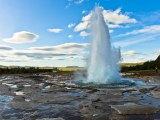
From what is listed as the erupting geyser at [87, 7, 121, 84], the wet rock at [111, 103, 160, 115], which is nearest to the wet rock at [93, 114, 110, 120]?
the wet rock at [111, 103, 160, 115]

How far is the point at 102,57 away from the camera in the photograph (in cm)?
1798

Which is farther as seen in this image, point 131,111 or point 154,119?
point 131,111

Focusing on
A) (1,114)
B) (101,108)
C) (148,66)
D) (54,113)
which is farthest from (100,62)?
(148,66)

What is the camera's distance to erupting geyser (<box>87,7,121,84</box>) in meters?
17.3

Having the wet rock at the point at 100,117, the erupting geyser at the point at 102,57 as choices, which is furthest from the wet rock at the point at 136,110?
the erupting geyser at the point at 102,57

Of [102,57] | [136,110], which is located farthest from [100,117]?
[102,57]

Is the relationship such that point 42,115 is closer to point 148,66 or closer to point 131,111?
point 131,111

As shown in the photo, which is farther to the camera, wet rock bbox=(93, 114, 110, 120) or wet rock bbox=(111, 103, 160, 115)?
wet rock bbox=(111, 103, 160, 115)

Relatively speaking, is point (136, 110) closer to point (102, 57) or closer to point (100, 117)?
point (100, 117)

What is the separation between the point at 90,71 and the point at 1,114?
13101mm

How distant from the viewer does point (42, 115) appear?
6266mm

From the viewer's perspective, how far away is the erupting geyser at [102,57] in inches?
680

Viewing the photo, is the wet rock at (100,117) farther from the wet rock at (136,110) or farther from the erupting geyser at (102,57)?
the erupting geyser at (102,57)

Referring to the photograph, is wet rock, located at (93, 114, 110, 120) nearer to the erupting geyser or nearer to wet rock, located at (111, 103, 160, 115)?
wet rock, located at (111, 103, 160, 115)
